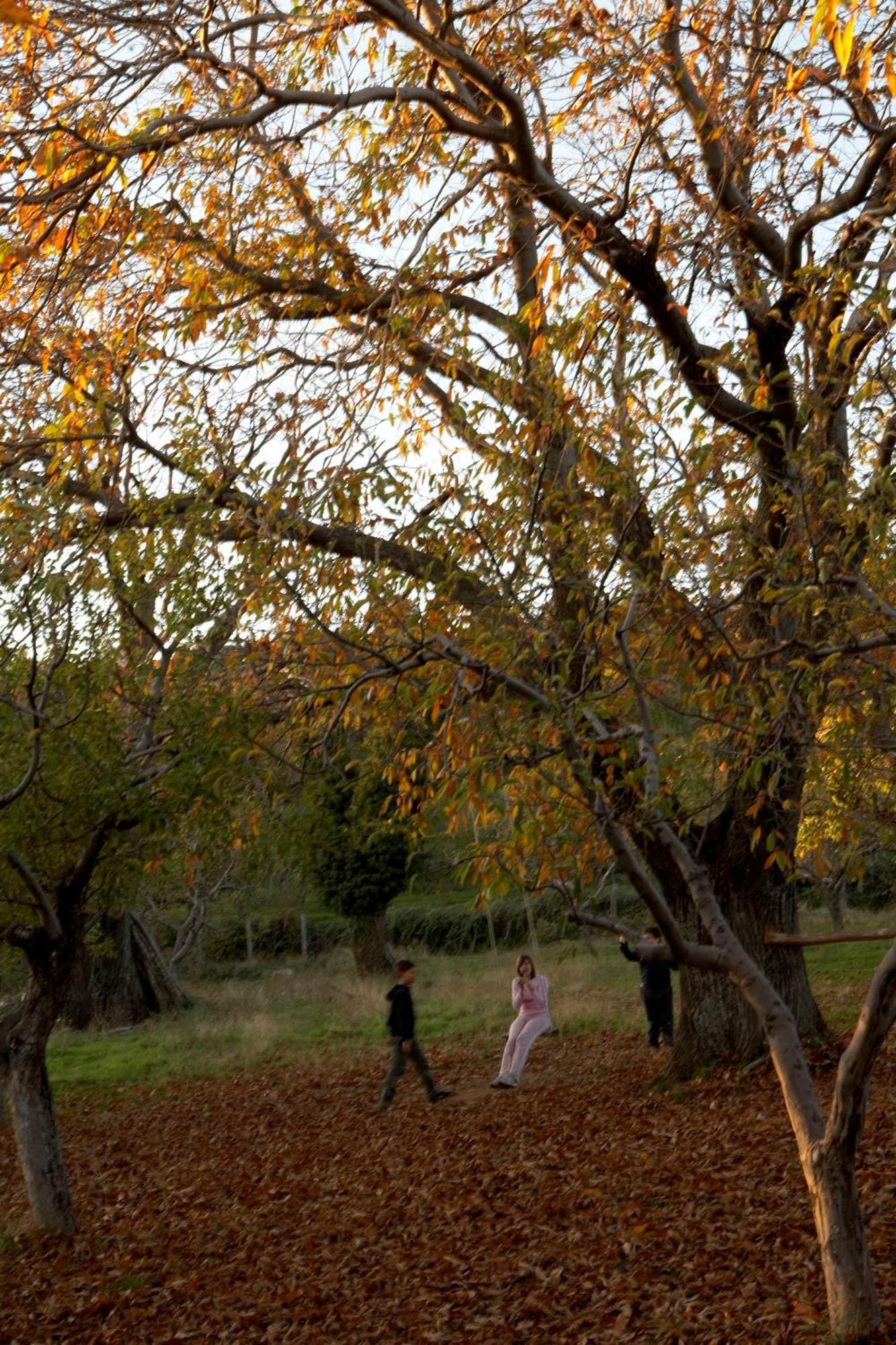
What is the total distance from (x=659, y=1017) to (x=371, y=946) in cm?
1557

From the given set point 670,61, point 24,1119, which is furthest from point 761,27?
point 24,1119

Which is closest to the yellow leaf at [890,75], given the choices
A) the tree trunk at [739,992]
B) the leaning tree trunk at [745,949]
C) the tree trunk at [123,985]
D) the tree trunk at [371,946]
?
the leaning tree trunk at [745,949]

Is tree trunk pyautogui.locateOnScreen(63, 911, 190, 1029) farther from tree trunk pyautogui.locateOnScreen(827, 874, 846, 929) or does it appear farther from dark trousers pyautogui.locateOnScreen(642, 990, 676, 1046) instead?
dark trousers pyautogui.locateOnScreen(642, 990, 676, 1046)

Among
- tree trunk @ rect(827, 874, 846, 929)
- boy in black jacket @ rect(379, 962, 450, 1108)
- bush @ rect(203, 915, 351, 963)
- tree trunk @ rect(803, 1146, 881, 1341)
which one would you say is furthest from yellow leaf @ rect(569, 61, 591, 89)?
bush @ rect(203, 915, 351, 963)

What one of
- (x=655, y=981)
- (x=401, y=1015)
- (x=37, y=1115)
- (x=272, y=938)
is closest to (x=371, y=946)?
(x=272, y=938)

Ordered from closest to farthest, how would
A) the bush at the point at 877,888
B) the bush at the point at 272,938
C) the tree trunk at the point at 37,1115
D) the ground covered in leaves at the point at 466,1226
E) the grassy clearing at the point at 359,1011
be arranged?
the ground covered in leaves at the point at 466,1226 < the tree trunk at the point at 37,1115 < the grassy clearing at the point at 359,1011 < the bush at the point at 877,888 < the bush at the point at 272,938

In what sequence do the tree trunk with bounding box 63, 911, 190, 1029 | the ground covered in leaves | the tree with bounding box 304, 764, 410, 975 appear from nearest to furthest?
1. the ground covered in leaves
2. the tree trunk with bounding box 63, 911, 190, 1029
3. the tree with bounding box 304, 764, 410, 975

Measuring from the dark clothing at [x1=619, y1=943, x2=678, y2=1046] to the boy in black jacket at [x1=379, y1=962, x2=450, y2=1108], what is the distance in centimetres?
278

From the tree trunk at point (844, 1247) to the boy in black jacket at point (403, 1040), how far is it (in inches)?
356

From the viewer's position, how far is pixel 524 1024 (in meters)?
14.6

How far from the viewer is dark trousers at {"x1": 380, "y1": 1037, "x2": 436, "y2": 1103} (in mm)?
14195

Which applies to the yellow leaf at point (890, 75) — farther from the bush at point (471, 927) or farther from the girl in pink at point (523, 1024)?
the bush at point (471, 927)

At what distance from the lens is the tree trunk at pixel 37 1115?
9.91 metres

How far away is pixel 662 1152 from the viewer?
991 centimetres
